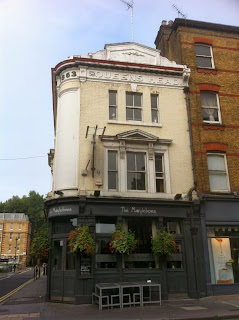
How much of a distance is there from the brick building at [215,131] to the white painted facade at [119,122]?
0.84 meters

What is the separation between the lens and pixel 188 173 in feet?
46.3

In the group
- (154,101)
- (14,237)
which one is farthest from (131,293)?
(14,237)

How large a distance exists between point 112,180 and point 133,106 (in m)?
4.13

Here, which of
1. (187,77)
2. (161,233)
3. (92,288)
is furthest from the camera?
(187,77)

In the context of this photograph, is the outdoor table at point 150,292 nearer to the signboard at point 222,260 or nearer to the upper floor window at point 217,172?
the signboard at point 222,260

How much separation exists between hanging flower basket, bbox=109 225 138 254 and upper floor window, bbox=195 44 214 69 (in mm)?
10733

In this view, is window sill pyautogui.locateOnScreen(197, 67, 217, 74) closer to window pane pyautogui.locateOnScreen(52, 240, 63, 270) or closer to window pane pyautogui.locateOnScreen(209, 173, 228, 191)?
window pane pyautogui.locateOnScreen(209, 173, 228, 191)

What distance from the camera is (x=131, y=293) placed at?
11125mm

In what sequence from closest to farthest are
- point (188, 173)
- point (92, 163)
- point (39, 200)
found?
point (92, 163)
point (188, 173)
point (39, 200)

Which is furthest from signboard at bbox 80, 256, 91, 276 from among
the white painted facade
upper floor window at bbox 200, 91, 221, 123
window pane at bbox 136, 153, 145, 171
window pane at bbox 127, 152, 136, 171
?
upper floor window at bbox 200, 91, 221, 123

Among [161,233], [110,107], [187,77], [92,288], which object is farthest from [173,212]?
[187,77]

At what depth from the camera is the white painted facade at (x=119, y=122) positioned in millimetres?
13180

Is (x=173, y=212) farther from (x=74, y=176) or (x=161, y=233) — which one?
(x=74, y=176)

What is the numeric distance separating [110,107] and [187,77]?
4.60 meters
